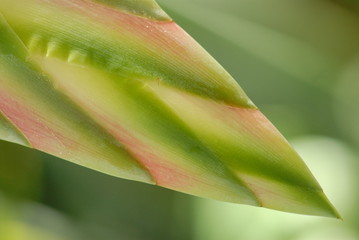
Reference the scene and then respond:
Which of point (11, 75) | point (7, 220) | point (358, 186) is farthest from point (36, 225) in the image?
point (11, 75)

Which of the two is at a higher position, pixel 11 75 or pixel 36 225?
pixel 11 75

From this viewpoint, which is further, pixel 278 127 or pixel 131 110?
pixel 278 127

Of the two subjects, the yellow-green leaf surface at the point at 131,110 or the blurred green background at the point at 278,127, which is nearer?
the yellow-green leaf surface at the point at 131,110

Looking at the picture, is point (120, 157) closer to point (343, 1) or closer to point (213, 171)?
point (213, 171)

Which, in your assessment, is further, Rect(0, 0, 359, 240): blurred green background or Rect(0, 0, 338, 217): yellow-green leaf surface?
Rect(0, 0, 359, 240): blurred green background
